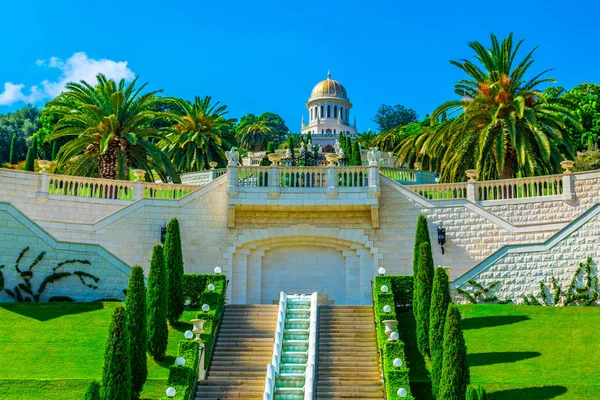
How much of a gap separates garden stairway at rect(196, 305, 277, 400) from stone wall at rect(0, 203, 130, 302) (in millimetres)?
4369

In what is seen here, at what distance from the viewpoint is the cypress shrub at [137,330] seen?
1946cm

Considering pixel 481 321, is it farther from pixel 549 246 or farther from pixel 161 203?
pixel 161 203

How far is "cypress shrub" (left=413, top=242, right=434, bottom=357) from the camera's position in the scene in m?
22.7

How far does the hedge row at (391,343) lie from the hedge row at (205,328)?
4.96 meters

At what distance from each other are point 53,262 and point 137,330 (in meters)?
7.85

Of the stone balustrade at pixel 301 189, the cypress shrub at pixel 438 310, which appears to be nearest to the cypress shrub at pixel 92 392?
the cypress shrub at pixel 438 310

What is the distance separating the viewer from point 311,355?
21.8 meters

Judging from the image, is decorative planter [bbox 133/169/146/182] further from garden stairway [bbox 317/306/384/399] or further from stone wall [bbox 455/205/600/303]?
stone wall [bbox 455/205/600/303]

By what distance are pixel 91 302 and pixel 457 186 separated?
14.7 meters

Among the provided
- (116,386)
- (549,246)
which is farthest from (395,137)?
(116,386)

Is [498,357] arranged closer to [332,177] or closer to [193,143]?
[332,177]

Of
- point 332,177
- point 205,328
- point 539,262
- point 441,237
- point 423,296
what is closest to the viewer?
point 205,328

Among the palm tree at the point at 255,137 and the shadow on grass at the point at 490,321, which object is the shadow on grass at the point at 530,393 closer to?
the shadow on grass at the point at 490,321

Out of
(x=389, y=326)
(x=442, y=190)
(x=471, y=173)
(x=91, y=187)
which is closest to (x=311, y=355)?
(x=389, y=326)
